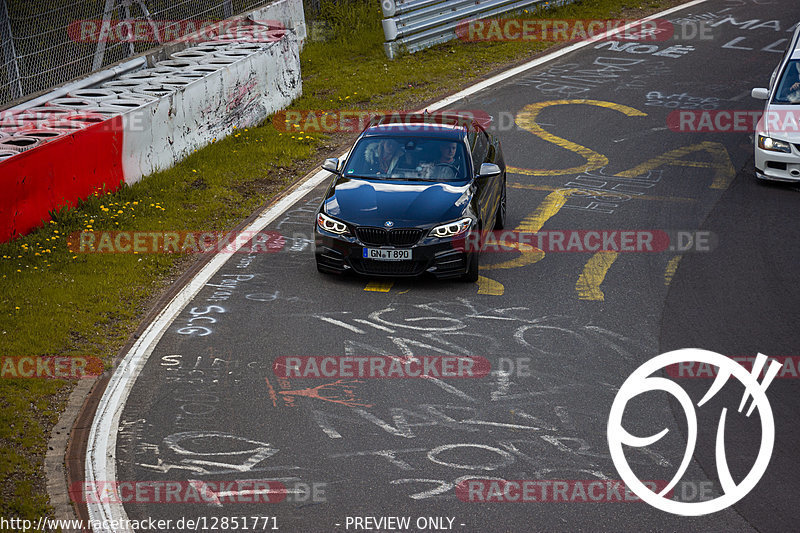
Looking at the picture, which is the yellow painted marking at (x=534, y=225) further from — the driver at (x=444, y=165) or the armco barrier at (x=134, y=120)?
the armco barrier at (x=134, y=120)

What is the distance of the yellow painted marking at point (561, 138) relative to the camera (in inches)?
560

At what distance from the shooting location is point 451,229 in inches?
405

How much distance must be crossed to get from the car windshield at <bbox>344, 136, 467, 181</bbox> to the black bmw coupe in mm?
12

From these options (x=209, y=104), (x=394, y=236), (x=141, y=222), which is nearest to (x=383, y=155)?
(x=394, y=236)

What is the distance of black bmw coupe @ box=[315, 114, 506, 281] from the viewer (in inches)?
402

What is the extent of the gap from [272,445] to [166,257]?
179 inches

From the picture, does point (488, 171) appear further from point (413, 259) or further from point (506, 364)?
point (506, 364)

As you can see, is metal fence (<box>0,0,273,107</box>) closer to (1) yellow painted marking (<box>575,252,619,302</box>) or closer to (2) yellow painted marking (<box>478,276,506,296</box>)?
(2) yellow painted marking (<box>478,276,506,296</box>)

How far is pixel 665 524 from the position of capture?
6387mm

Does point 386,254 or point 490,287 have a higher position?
point 386,254

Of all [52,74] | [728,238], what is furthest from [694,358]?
[52,74]

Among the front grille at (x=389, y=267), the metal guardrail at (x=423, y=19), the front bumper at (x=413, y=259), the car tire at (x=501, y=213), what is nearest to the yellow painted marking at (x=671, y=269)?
the car tire at (x=501, y=213)

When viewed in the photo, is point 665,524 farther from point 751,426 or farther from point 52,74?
point 52,74

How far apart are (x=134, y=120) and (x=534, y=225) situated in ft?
18.7
